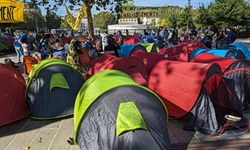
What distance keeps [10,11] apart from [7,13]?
0.74ft

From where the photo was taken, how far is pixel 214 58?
5.36 m

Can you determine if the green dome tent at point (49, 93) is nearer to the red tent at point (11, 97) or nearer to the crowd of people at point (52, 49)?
the red tent at point (11, 97)

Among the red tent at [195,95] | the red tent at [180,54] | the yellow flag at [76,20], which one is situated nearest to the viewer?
the red tent at [195,95]

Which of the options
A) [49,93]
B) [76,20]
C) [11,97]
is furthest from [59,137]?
[76,20]

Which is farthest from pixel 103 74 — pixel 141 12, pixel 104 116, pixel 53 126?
pixel 141 12

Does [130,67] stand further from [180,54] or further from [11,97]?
[180,54]

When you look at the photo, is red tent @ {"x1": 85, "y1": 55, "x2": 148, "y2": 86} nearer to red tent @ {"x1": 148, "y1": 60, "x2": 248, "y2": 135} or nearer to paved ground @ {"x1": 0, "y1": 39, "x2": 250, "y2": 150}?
red tent @ {"x1": 148, "y1": 60, "x2": 248, "y2": 135}

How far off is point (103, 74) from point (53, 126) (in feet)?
Answer: 6.41

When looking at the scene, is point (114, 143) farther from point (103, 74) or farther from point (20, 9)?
point (20, 9)

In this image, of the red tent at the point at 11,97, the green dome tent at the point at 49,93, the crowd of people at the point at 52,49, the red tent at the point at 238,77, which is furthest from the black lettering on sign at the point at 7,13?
the red tent at the point at 238,77

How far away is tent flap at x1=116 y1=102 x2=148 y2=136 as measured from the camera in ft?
8.07

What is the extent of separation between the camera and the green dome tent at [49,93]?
448 centimetres

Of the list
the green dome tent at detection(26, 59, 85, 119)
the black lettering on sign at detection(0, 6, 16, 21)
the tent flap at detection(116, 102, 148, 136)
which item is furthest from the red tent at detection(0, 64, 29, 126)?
the black lettering on sign at detection(0, 6, 16, 21)

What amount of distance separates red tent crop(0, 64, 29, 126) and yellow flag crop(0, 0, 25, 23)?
4.60 meters
